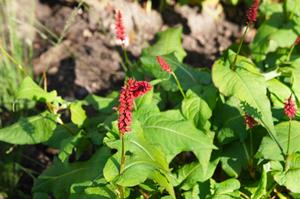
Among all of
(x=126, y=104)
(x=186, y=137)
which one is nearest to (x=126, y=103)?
(x=126, y=104)

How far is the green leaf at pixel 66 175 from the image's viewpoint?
2570mm

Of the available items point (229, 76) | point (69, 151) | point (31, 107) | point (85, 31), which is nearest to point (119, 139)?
point (69, 151)

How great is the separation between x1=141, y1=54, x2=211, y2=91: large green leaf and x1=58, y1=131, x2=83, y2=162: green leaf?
0.52 metres

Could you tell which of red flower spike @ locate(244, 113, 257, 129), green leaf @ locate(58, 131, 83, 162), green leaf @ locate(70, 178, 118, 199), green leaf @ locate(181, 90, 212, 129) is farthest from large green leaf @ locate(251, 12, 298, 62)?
green leaf @ locate(70, 178, 118, 199)

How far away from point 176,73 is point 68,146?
728 mm

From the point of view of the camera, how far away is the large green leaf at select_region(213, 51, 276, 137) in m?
2.36

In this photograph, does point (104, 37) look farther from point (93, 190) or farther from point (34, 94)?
point (93, 190)

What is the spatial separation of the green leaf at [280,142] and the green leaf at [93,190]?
26.8 inches

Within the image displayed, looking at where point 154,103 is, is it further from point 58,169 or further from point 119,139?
point 58,169

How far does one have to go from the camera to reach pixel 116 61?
4.06 m

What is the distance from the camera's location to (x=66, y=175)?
2.73m

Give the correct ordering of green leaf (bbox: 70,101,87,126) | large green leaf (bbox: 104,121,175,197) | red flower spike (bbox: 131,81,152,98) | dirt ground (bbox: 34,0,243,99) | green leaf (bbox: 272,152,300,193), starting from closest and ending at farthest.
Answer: red flower spike (bbox: 131,81,152,98), large green leaf (bbox: 104,121,175,197), green leaf (bbox: 272,152,300,193), green leaf (bbox: 70,101,87,126), dirt ground (bbox: 34,0,243,99)

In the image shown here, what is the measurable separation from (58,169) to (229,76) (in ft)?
3.32

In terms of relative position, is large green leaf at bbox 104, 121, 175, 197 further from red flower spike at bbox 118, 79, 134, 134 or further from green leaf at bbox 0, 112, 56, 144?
green leaf at bbox 0, 112, 56, 144
